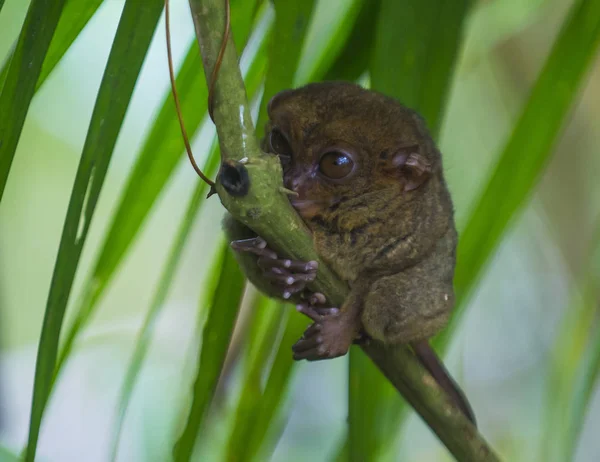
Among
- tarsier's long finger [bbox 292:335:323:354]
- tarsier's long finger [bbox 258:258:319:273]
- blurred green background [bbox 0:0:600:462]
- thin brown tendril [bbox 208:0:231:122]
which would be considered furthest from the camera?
blurred green background [bbox 0:0:600:462]

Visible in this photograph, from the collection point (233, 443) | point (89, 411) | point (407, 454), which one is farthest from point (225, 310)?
point (407, 454)

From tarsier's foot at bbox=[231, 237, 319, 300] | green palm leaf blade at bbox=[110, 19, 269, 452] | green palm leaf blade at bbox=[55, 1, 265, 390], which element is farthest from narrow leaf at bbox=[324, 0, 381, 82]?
tarsier's foot at bbox=[231, 237, 319, 300]

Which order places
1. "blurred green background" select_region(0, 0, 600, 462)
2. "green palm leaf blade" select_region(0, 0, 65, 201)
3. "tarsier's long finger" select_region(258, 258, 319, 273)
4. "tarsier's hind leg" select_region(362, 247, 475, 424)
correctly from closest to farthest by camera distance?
"green palm leaf blade" select_region(0, 0, 65, 201)
"tarsier's long finger" select_region(258, 258, 319, 273)
"tarsier's hind leg" select_region(362, 247, 475, 424)
"blurred green background" select_region(0, 0, 600, 462)

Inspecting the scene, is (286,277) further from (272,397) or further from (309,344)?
(272,397)

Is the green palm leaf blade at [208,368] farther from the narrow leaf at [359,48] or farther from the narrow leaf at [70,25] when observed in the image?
the narrow leaf at [359,48]

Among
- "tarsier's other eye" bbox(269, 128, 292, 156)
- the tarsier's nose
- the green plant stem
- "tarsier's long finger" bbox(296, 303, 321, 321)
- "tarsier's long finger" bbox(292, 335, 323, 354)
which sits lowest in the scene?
"tarsier's long finger" bbox(292, 335, 323, 354)

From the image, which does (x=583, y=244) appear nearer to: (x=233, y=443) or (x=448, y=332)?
(x=448, y=332)

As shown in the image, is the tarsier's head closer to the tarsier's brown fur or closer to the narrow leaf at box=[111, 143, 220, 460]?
the tarsier's brown fur
